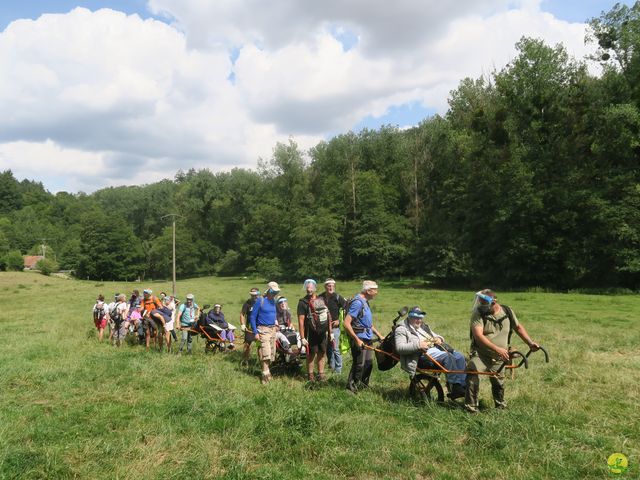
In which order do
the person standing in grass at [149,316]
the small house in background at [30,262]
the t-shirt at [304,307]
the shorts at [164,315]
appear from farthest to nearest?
the small house in background at [30,262], the person standing in grass at [149,316], the shorts at [164,315], the t-shirt at [304,307]

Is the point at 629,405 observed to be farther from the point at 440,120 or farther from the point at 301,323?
the point at 440,120

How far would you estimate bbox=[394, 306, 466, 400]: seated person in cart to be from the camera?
281 inches

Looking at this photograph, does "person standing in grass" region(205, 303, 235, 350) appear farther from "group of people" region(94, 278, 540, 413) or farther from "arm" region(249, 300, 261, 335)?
"arm" region(249, 300, 261, 335)

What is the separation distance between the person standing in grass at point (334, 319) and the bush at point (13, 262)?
303ft

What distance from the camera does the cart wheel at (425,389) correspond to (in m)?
7.28

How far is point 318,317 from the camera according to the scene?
8.80 m

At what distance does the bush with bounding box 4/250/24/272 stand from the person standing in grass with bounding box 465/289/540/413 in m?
96.1

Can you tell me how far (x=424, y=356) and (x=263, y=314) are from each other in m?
3.73

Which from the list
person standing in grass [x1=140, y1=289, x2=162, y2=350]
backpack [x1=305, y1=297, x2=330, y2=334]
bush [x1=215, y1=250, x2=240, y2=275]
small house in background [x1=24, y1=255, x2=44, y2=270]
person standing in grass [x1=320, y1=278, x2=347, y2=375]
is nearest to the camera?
backpack [x1=305, y1=297, x2=330, y2=334]

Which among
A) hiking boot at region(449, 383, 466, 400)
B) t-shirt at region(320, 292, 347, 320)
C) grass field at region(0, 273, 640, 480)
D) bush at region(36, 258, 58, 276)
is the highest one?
t-shirt at region(320, 292, 347, 320)

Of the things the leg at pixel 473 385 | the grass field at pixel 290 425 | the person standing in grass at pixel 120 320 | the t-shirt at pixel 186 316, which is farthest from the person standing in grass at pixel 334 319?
the person standing in grass at pixel 120 320

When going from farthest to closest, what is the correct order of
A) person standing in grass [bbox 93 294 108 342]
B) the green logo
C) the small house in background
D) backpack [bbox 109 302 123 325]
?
the small house in background
person standing in grass [bbox 93 294 108 342]
backpack [bbox 109 302 123 325]
the green logo

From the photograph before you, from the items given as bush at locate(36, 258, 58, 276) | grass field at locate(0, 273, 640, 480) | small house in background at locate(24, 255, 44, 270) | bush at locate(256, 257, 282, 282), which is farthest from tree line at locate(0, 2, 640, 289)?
grass field at locate(0, 273, 640, 480)

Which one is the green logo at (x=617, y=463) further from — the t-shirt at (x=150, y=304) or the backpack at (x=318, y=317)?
the t-shirt at (x=150, y=304)
